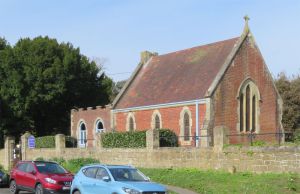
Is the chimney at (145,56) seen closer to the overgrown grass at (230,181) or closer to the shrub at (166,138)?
the shrub at (166,138)

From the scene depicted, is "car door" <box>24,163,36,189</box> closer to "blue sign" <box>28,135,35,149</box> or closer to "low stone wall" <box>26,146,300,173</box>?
"low stone wall" <box>26,146,300,173</box>

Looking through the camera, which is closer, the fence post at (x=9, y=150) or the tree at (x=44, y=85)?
the fence post at (x=9, y=150)

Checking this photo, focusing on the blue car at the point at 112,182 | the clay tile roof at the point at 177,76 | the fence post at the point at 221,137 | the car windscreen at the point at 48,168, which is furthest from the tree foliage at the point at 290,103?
the blue car at the point at 112,182

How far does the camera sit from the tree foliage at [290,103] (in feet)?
153

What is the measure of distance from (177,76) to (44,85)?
1428 cm

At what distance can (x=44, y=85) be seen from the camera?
155ft

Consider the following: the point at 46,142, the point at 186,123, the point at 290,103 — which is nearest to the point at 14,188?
the point at 186,123

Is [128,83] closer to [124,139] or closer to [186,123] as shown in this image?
[186,123]

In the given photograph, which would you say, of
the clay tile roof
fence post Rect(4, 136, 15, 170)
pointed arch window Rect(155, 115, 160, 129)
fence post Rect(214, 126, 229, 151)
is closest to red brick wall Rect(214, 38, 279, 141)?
the clay tile roof

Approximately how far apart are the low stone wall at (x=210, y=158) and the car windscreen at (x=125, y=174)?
8.07 m

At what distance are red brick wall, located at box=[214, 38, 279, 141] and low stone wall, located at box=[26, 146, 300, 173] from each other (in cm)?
623

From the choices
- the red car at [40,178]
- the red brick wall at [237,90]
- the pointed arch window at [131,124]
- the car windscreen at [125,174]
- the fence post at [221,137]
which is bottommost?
the red car at [40,178]

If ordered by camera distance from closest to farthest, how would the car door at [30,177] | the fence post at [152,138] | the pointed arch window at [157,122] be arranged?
the car door at [30,177] < the fence post at [152,138] < the pointed arch window at [157,122]

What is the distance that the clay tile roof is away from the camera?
3603 centimetres
